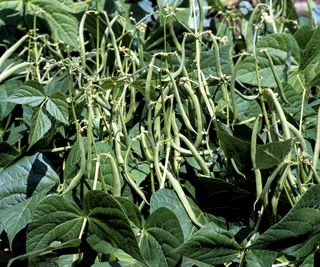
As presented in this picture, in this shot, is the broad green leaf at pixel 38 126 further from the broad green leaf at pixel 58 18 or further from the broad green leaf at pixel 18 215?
the broad green leaf at pixel 58 18

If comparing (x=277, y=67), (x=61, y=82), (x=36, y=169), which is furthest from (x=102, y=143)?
(x=277, y=67)

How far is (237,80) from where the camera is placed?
1.07 metres

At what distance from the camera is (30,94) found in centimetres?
105

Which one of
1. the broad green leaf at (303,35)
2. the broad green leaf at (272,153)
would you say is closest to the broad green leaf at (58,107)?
the broad green leaf at (272,153)

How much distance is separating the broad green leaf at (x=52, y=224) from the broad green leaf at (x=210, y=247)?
16cm

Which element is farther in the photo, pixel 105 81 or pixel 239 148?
pixel 105 81

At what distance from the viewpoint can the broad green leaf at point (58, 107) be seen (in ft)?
3.33

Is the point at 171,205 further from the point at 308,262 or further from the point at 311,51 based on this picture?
the point at 311,51

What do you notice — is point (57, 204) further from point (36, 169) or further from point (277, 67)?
point (277, 67)

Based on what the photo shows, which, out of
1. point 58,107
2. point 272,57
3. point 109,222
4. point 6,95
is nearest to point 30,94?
point 58,107

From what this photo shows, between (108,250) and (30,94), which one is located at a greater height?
(30,94)

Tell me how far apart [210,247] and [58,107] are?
32 centimetres

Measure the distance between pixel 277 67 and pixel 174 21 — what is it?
215mm

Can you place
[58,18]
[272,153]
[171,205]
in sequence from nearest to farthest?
[272,153], [171,205], [58,18]
